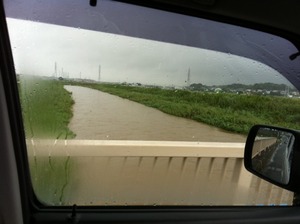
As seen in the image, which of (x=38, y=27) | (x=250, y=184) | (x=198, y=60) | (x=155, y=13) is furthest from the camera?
(x=250, y=184)

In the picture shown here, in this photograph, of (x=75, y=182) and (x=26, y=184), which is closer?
(x=26, y=184)

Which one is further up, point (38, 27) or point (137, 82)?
point (38, 27)

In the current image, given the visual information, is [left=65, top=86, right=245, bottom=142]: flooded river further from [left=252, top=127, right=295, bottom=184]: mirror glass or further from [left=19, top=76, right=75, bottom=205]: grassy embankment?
[left=252, top=127, right=295, bottom=184]: mirror glass

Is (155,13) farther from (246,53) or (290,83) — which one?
(290,83)

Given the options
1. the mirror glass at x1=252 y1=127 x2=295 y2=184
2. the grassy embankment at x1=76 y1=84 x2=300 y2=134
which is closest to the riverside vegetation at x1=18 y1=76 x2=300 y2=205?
the grassy embankment at x1=76 y1=84 x2=300 y2=134

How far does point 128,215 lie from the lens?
1.91 metres

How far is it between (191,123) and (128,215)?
1.77 feet

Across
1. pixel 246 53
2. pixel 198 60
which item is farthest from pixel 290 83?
pixel 198 60

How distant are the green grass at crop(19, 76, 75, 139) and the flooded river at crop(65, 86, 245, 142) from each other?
0.04m

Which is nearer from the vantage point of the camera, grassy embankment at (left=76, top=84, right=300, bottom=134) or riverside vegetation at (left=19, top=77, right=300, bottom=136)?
riverside vegetation at (left=19, top=77, right=300, bottom=136)

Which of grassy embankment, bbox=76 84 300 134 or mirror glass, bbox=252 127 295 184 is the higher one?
grassy embankment, bbox=76 84 300 134

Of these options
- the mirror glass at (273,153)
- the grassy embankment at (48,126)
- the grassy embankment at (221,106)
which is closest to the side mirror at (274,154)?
the mirror glass at (273,153)

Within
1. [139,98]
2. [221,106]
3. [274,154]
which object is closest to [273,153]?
[274,154]

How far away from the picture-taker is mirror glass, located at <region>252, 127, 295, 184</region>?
1.83 metres
